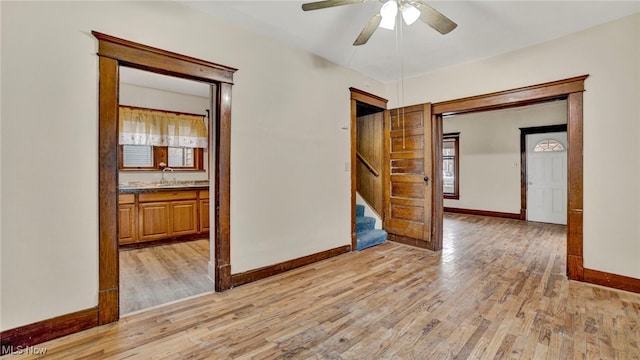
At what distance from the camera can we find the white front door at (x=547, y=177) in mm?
6156

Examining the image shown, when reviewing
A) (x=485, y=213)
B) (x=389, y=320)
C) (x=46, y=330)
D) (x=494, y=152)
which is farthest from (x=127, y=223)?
(x=494, y=152)

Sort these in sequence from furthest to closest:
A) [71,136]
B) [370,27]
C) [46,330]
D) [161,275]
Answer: [161,275], [370,27], [71,136], [46,330]

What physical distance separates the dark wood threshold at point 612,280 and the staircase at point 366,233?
241 centimetres

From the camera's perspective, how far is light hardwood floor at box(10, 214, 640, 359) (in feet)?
6.14

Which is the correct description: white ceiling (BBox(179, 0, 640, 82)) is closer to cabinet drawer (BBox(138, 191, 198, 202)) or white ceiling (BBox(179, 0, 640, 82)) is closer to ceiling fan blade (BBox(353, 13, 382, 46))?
ceiling fan blade (BBox(353, 13, 382, 46))

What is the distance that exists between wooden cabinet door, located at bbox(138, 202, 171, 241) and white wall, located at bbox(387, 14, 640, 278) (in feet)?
18.0

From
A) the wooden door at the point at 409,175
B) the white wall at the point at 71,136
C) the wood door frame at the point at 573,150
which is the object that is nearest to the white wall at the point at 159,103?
the white wall at the point at 71,136

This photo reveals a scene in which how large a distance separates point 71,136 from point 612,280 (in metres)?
4.97

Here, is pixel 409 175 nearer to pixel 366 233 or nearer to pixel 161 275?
pixel 366 233

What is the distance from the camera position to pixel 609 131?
2865 millimetres

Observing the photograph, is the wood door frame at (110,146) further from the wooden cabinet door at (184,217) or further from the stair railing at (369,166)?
the stair railing at (369,166)

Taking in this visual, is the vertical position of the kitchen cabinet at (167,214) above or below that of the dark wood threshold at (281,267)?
above

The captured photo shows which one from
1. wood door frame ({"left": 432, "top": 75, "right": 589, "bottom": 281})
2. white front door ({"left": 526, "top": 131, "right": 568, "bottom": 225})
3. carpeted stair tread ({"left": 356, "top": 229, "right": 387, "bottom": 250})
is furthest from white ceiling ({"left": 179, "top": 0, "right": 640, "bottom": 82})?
white front door ({"left": 526, "top": 131, "right": 568, "bottom": 225})

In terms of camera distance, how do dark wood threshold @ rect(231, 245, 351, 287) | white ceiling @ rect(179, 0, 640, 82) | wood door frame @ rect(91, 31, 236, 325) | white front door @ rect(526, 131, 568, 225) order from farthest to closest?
white front door @ rect(526, 131, 568, 225) < dark wood threshold @ rect(231, 245, 351, 287) < white ceiling @ rect(179, 0, 640, 82) < wood door frame @ rect(91, 31, 236, 325)
